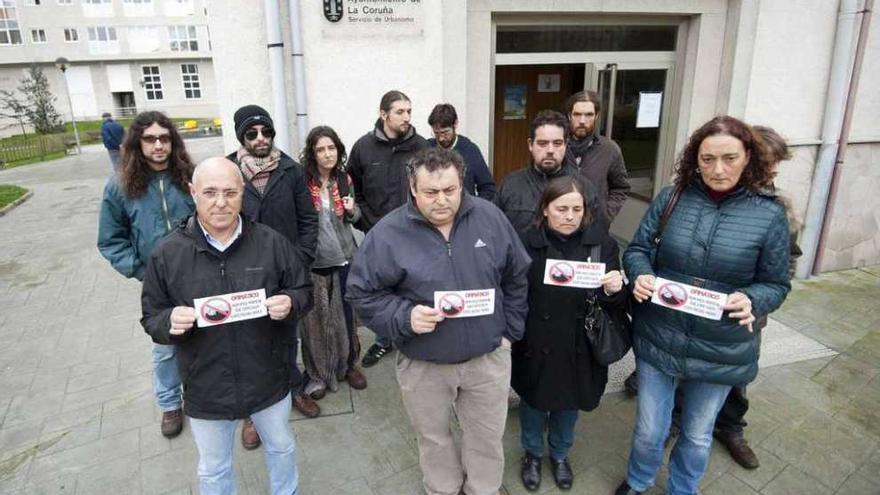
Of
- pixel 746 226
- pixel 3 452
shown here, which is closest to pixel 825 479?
pixel 746 226

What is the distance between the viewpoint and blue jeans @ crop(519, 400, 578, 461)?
291 centimetres

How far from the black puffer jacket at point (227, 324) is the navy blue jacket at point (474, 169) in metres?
1.94

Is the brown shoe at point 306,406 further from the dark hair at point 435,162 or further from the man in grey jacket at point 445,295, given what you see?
the dark hair at point 435,162

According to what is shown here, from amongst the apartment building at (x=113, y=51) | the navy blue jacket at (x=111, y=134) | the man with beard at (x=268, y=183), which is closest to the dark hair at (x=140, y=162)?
the man with beard at (x=268, y=183)

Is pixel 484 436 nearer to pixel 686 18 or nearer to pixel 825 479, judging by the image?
pixel 825 479

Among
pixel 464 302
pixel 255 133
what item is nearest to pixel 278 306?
pixel 464 302

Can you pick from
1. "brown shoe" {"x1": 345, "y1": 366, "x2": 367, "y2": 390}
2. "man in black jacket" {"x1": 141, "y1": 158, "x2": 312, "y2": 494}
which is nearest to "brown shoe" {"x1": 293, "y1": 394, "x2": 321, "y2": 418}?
"brown shoe" {"x1": 345, "y1": 366, "x2": 367, "y2": 390}

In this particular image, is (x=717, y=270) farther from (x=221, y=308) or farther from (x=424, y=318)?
(x=221, y=308)

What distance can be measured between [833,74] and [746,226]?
4955 millimetres

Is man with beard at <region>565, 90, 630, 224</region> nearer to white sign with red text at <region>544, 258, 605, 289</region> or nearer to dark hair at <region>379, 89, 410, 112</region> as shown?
dark hair at <region>379, 89, 410, 112</region>

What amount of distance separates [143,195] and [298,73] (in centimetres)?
195

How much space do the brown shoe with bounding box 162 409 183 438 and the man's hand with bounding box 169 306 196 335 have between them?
68.0 inches

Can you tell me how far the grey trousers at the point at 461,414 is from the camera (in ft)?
8.36

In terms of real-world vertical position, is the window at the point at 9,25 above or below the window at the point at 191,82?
A: above
